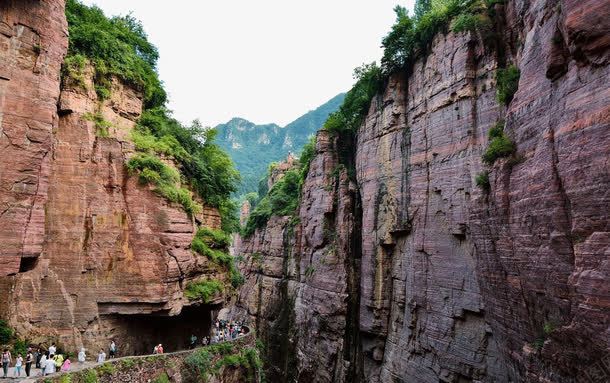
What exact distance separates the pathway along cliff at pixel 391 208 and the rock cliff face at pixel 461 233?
0.27 ft

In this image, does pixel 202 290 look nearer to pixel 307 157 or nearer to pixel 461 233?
pixel 461 233

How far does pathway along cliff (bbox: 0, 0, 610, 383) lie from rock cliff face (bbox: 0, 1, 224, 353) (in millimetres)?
59

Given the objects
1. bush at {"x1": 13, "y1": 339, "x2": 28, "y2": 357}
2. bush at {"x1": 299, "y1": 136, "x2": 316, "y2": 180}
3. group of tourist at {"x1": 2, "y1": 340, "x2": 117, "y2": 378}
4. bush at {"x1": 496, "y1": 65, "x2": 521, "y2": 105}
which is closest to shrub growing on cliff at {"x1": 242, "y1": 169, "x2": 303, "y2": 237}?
bush at {"x1": 299, "y1": 136, "x2": 316, "y2": 180}

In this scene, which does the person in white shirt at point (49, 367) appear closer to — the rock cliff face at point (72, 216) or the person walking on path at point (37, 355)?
the person walking on path at point (37, 355)

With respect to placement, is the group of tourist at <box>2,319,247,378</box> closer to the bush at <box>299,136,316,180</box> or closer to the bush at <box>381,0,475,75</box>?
the bush at <box>381,0,475,75</box>

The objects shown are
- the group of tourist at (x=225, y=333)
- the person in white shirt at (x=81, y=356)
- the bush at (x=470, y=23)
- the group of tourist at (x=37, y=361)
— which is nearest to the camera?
the group of tourist at (x=37, y=361)

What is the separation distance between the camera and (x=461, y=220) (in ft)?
65.1

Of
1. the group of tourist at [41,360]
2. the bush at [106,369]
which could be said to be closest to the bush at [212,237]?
the group of tourist at [41,360]

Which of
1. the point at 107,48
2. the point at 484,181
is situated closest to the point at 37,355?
the point at 107,48

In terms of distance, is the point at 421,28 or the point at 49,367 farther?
the point at 421,28

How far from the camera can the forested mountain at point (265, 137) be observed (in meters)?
146

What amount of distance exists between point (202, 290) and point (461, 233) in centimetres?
1294

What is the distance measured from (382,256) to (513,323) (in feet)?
43.2

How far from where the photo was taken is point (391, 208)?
2569cm
